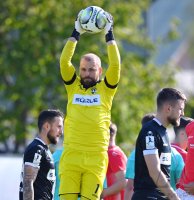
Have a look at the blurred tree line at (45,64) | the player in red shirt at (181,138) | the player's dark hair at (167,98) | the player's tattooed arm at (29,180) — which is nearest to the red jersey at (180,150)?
the player in red shirt at (181,138)

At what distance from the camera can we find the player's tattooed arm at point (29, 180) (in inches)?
421

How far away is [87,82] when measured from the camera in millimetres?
10719

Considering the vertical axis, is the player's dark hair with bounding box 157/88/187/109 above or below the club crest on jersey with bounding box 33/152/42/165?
above

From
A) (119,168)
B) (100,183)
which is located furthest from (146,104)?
(100,183)

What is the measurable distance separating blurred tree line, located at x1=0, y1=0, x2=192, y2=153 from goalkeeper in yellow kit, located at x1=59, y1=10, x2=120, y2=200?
1640cm

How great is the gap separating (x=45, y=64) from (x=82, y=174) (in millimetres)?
17620

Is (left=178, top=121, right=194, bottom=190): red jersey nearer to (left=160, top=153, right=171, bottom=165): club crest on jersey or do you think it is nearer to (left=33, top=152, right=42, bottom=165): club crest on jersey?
(left=160, top=153, right=171, bottom=165): club crest on jersey

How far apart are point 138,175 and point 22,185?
1.67m

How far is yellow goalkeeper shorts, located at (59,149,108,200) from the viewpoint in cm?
1045

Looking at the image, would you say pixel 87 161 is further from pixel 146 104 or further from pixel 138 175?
pixel 146 104

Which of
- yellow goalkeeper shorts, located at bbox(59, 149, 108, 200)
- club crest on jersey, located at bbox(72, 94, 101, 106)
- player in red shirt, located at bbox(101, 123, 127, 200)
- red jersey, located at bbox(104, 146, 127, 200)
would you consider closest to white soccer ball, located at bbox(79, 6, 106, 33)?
club crest on jersey, located at bbox(72, 94, 101, 106)

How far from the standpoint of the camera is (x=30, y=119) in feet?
97.4

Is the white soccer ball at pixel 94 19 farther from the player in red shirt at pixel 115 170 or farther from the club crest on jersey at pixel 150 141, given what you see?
the player in red shirt at pixel 115 170

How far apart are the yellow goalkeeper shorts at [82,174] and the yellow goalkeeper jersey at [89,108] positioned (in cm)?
9
